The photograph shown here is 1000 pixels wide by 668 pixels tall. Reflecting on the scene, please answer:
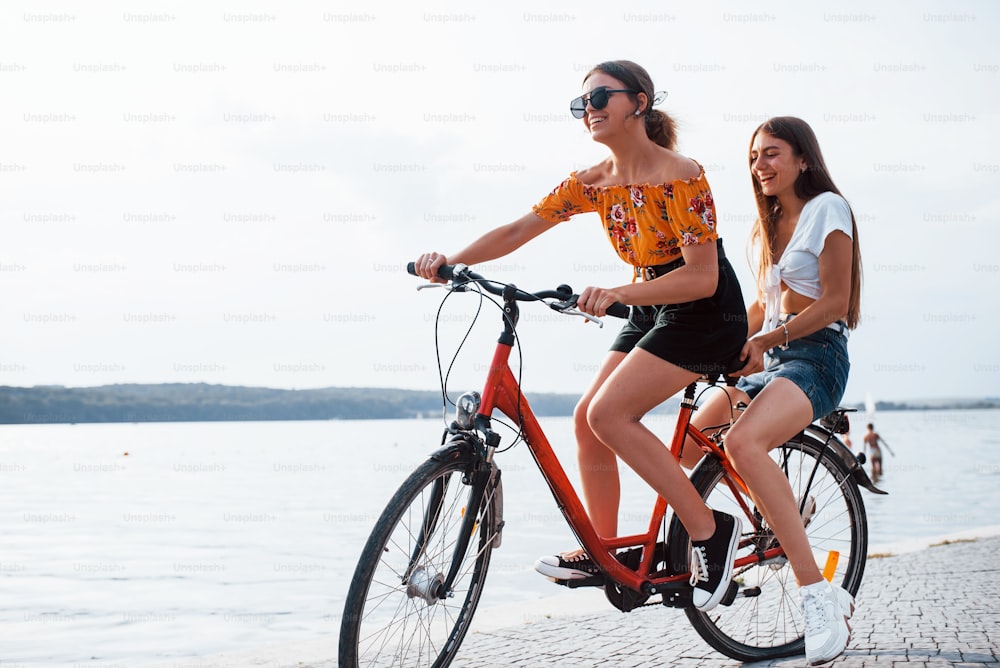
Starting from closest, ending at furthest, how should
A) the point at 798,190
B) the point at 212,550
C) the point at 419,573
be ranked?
1. the point at 419,573
2. the point at 798,190
3. the point at 212,550

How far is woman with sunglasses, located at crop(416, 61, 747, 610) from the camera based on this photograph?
3.54 m

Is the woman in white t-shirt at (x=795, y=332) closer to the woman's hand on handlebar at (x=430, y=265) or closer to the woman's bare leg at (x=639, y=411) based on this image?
the woman's bare leg at (x=639, y=411)

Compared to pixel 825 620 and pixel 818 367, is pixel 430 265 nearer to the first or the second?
pixel 818 367

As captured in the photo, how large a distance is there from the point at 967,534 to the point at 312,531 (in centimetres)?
847

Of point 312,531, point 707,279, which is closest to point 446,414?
point 707,279

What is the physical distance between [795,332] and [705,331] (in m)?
0.48

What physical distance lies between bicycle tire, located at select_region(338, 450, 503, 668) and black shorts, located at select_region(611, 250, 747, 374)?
804 millimetres

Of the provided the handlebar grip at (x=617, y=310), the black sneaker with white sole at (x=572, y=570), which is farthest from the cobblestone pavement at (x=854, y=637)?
the handlebar grip at (x=617, y=310)

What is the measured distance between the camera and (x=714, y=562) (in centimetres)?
381

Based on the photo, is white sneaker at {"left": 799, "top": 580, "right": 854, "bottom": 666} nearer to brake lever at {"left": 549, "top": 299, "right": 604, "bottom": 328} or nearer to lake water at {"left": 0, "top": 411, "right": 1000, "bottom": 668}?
lake water at {"left": 0, "top": 411, "right": 1000, "bottom": 668}

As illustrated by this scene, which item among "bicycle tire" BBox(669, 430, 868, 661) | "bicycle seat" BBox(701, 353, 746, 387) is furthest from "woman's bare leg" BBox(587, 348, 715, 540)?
"bicycle tire" BBox(669, 430, 868, 661)

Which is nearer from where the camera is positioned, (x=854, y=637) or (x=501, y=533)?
(x=501, y=533)

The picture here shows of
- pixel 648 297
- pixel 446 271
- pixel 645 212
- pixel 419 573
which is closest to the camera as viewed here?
pixel 419 573

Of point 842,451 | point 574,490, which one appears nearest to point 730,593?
point 574,490
